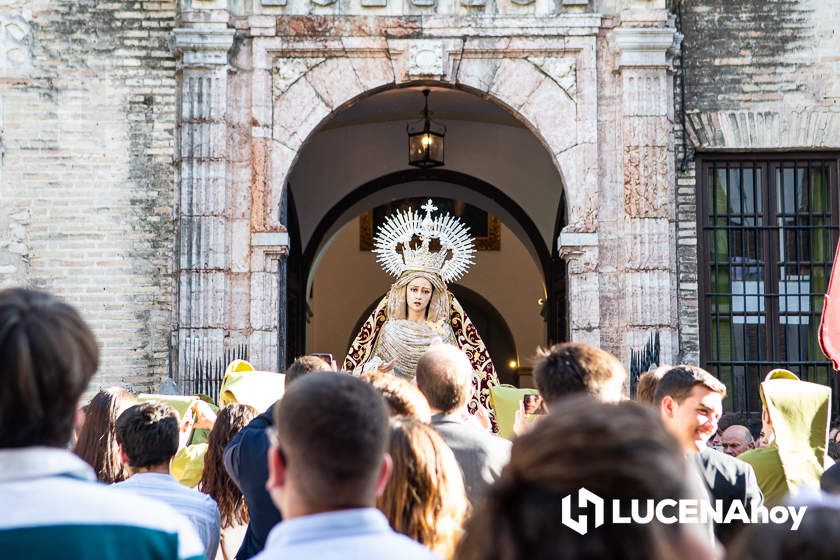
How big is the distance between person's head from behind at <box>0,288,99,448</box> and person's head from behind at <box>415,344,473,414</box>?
1979 millimetres

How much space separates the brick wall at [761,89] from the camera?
10555 millimetres

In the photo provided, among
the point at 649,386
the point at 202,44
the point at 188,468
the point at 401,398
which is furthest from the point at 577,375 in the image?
the point at 202,44

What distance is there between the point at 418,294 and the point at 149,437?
531cm

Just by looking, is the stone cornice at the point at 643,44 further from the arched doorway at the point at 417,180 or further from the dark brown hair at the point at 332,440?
the dark brown hair at the point at 332,440

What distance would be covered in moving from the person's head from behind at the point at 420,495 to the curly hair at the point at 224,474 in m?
1.93

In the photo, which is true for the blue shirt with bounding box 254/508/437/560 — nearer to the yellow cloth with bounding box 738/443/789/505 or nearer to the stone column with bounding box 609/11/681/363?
the yellow cloth with bounding box 738/443/789/505

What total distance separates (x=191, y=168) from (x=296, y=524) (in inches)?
327

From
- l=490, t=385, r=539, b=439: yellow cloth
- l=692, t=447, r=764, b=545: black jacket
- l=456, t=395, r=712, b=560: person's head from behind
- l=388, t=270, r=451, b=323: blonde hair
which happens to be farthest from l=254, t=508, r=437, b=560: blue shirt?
l=388, t=270, r=451, b=323: blonde hair

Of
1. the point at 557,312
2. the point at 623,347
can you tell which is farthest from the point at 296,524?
the point at 557,312

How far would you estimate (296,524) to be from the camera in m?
2.13

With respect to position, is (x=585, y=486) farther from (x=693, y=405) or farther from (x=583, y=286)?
(x=583, y=286)

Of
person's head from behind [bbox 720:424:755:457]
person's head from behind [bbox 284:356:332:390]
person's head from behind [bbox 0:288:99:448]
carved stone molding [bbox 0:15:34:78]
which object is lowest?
person's head from behind [bbox 720:424:755:457]

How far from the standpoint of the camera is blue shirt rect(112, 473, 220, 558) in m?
3.69

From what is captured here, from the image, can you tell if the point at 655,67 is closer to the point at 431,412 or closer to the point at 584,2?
the point at 584,2
